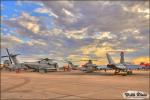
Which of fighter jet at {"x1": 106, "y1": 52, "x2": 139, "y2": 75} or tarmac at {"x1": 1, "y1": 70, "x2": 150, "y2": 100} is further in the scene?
fighter jet at {"x1": 106, "y1": 52, "x2": 139, "y2": 75}

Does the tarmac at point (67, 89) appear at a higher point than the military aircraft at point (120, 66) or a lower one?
lower

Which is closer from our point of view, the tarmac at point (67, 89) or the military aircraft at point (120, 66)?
the tarmac at point (67, 89)

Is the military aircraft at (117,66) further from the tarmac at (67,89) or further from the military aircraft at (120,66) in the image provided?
the tarmac at (67,89)

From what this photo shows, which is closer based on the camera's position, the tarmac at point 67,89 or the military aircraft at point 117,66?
the tarmac at point 67,89

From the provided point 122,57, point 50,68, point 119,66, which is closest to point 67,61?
point 50,68

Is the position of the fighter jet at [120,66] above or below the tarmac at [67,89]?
above

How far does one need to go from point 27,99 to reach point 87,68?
197 feet

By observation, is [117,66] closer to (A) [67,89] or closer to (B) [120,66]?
(B) [120,66]

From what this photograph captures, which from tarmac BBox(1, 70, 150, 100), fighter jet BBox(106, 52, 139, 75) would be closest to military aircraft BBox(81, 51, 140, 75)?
fighter jet BBox(106, 52, 139, 75)

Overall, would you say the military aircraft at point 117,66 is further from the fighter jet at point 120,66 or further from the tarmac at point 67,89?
the tarmac at point 67,89

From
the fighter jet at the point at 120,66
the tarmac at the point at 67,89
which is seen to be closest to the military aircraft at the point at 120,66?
the fighter jet at the point at 120,66

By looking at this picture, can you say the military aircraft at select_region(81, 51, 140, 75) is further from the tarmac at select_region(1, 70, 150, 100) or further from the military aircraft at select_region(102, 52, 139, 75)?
the tarmac at select_region(1, 70, 150, 100)

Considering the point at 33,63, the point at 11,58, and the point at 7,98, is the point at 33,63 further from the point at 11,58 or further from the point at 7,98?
the point at 7,98

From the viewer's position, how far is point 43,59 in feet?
259
